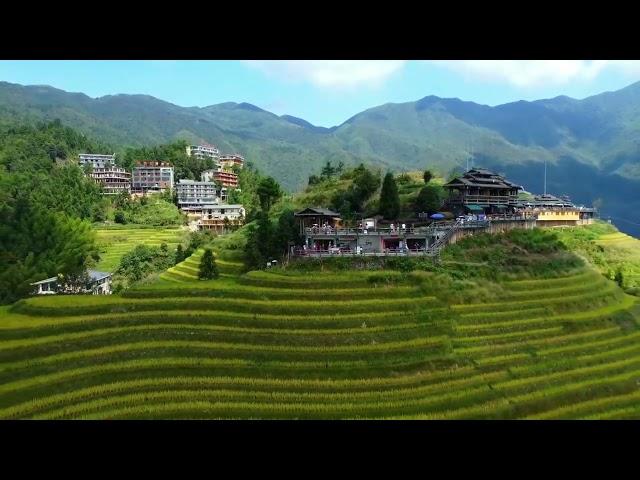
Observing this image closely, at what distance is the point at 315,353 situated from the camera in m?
15.0

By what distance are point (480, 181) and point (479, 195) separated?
2.90 ft

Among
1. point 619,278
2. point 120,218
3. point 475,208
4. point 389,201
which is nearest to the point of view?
point 619,278

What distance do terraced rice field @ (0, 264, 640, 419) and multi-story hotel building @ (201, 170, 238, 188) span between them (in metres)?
31.0

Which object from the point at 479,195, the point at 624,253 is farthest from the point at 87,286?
the point at 624,253

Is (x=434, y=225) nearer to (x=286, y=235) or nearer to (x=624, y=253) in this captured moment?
(x=286, y=235)

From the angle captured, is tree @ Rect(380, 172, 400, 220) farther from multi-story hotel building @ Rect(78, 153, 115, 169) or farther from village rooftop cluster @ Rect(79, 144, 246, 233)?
multi-story hotel building @ Rect(78, 153, 115, 169)

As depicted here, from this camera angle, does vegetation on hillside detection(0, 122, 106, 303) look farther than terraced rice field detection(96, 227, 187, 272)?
No

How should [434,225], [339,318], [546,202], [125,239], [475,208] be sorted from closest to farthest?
[339,318] < [434,225] < [475,208] < [125,239] < [546,202]

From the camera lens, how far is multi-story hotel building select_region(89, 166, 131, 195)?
40062mm

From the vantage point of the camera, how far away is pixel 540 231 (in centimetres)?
2475

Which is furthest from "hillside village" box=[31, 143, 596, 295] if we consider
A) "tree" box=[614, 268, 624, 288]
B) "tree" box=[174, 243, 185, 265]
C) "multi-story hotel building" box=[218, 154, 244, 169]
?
"multi-story hotel building" box=[218, 154, 244, 169]

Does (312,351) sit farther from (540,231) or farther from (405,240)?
(540,231)

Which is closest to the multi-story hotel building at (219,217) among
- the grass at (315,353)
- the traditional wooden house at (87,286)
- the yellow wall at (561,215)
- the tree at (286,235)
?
the traditional wooden house at (87,286)
